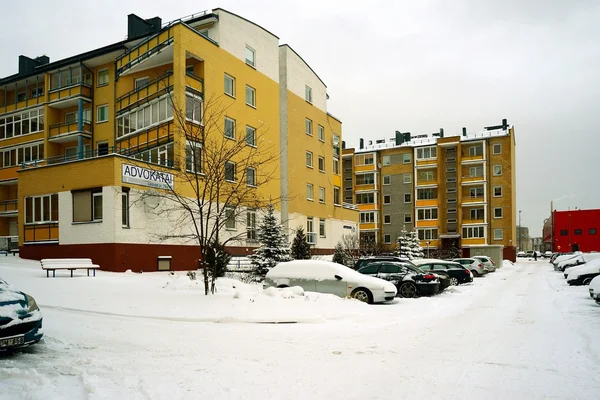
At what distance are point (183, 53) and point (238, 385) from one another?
991 inches

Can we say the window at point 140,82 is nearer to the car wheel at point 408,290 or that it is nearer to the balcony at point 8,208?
the balcony at point 8,208

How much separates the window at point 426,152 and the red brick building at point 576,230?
106 feet

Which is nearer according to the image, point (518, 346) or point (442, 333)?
point (518, 346)

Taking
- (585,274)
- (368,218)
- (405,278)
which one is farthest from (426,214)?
(405,278)

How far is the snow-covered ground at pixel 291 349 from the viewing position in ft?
20.3

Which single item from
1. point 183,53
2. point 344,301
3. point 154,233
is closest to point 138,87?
point 183,53

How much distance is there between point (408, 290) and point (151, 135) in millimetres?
17680

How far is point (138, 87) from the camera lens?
32750 millimetres

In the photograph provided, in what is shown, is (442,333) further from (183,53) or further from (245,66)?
(245,66)

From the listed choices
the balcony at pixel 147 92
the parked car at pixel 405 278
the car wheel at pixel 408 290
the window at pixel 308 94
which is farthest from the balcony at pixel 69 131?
the car wheel at pixel 408 290

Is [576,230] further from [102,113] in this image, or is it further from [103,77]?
[103,77]

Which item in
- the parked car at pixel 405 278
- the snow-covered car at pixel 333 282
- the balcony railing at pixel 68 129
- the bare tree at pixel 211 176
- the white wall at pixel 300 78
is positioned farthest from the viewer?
the white wall at pixel 300 78

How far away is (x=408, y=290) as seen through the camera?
19406 millimetres

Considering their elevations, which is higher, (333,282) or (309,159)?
(309,159)
